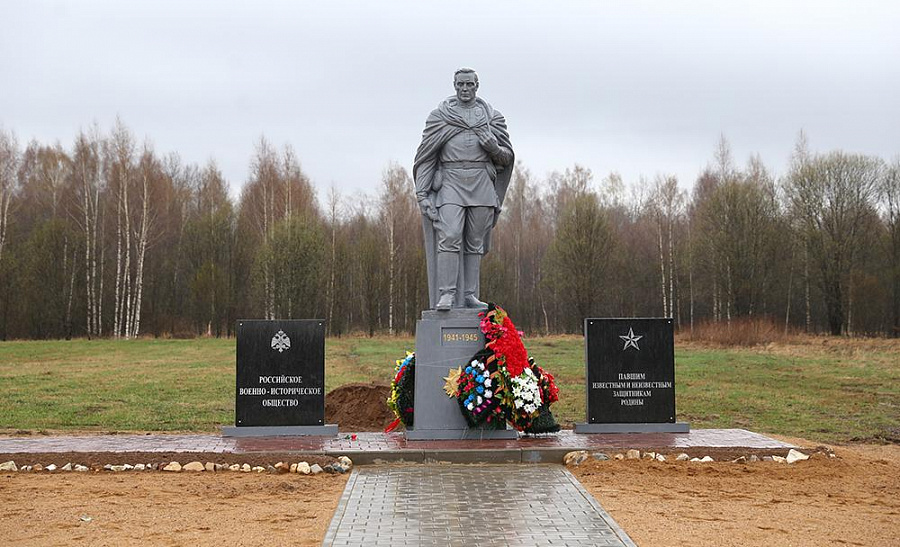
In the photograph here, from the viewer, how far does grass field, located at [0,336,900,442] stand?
1351 cm

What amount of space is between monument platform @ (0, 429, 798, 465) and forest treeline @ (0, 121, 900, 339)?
3027 cm

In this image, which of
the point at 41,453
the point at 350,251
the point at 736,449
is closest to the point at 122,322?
the point at 350,251

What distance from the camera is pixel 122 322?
4141 cm

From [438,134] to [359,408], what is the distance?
180 inches

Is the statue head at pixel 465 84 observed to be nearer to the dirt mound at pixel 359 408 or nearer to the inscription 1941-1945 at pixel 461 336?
the inscription 1941-1945 at pixel 461 336

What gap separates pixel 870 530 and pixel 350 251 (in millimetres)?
41257

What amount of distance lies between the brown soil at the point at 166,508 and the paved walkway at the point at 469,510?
0.29 metres

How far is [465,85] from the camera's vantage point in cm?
1040

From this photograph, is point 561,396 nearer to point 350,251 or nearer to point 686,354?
point 686,354

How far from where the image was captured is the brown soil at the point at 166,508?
603 centimetres

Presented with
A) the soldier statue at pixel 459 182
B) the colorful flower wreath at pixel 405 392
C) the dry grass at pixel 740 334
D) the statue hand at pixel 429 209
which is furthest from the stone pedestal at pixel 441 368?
the dry grass at pixel 740 334

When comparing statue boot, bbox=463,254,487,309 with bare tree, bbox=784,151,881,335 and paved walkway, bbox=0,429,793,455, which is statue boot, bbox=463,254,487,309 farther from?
bare tree, bbox=784,151,881,335

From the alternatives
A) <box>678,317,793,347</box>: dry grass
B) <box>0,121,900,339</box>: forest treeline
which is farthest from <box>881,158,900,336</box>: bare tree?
<box>678,317,793,347</box>: dry grass

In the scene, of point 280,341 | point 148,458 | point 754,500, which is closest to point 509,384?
point 280,341
